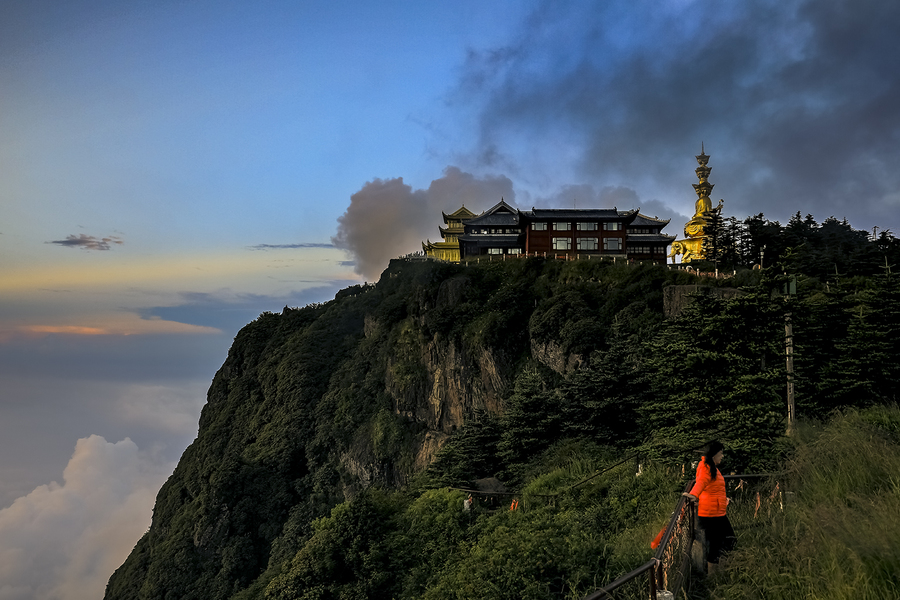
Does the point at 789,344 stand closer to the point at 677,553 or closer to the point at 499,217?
the point at 677,553

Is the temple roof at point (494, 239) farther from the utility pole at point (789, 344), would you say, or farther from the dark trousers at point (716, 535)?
the dark trousers at point (716, 535)

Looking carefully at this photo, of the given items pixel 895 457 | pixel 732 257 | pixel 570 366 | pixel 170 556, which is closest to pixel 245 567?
pixel 170 556

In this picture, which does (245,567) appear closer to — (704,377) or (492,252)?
(492,252)

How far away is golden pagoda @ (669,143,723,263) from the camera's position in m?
45.8

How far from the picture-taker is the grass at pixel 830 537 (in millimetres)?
4801

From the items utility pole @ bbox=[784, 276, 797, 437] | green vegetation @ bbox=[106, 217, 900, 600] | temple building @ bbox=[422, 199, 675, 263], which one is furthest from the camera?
temple building @ bbox=[422, 199, 675, 263]

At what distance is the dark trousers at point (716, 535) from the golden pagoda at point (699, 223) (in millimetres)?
41073

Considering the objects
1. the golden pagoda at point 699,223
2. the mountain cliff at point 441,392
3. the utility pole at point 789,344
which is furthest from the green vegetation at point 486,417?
the golden pagoda at point 699,223

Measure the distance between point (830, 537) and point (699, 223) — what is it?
1847 inches

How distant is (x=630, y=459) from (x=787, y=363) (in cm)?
477

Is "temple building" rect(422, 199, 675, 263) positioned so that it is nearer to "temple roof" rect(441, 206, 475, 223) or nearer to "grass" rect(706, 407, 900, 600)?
"temple roof" rect(441, 206, 475, 223)

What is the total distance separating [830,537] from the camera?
206 inches

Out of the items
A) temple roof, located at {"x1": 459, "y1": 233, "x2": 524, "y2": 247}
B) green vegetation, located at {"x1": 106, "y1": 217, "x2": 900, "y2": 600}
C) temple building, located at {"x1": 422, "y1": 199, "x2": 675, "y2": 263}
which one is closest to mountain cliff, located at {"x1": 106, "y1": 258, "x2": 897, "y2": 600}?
green vegetation, located at {"x1": 106, "y1": 217, "x2": 900, "y2": 600}

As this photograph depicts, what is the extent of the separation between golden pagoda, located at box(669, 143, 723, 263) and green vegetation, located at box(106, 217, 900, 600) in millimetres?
10056
